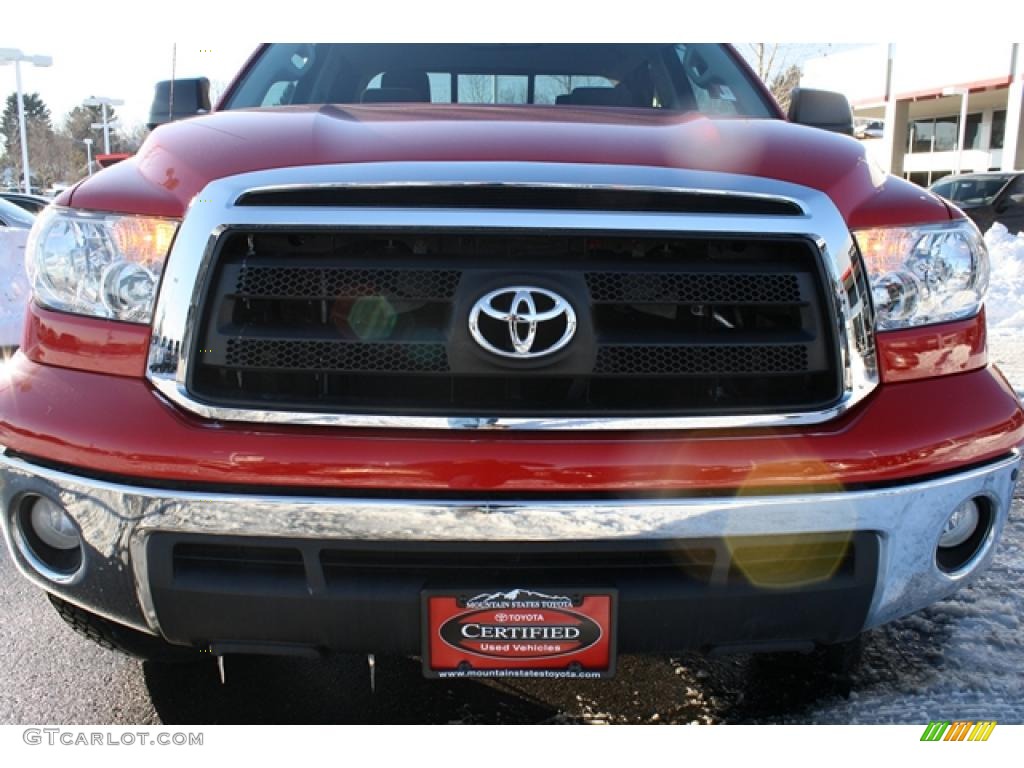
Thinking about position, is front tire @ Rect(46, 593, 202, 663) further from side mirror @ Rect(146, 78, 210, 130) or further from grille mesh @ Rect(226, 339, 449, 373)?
side mirror @ Rect(146, 78, 210, 130)

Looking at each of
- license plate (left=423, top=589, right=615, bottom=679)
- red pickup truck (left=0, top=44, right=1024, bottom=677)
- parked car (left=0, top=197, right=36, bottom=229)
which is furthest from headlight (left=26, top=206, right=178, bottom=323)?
parked car (left=0, top=197, right=36, bottom=229)

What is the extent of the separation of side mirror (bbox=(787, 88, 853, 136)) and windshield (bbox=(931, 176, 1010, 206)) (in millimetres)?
13034

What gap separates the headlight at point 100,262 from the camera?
6.08ft

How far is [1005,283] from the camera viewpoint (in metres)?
9.31

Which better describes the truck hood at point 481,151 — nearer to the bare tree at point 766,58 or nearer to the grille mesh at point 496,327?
the grille mesh at point 496,327

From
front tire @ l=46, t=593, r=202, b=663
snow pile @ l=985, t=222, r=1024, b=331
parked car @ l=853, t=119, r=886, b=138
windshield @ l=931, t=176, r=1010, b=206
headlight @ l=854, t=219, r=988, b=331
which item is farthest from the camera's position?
windshield @ l=931, t=176, r=1010, b=206

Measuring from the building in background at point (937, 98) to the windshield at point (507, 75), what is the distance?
82.0 feet

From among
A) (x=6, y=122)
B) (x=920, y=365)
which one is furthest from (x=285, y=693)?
(x=6, y=122)

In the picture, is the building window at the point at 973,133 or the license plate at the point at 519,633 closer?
the license plate at the point at 519,633

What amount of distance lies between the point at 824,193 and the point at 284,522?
1323 mm

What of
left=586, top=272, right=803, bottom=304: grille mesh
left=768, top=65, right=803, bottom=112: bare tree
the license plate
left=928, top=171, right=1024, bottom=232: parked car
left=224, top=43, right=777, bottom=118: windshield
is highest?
left=768, top=65, right=803, bottom=112: bare tree

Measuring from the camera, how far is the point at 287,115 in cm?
228

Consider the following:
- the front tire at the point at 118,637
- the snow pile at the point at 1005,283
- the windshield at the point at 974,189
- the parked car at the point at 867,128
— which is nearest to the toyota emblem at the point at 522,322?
the front tire at the point at 118,637

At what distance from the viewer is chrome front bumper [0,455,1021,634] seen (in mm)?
1685
